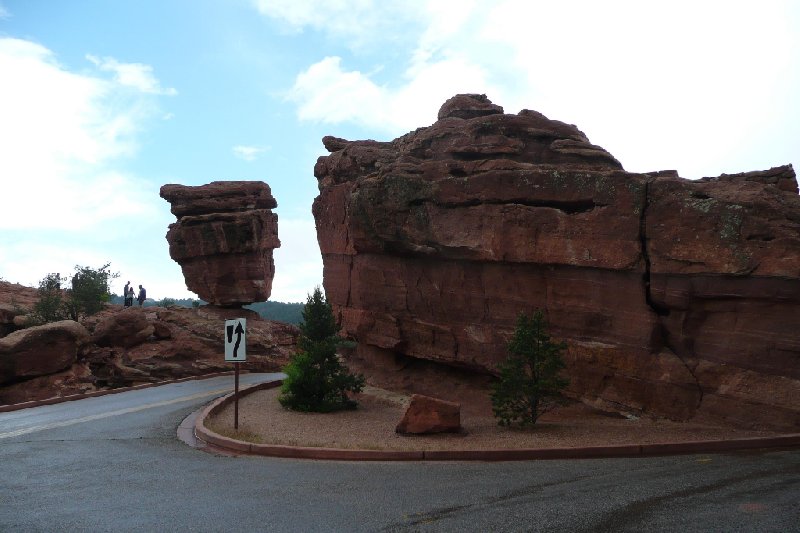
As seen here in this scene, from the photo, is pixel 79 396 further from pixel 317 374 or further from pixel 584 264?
pixel 584 264

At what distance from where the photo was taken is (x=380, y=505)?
7172 millimetres

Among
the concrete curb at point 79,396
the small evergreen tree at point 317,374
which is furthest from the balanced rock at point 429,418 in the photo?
the concrete curb at point 79,396

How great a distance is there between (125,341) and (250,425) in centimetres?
1694

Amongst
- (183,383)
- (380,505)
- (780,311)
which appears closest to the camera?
(380,505)

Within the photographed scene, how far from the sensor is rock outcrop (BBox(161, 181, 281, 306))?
34312 mm

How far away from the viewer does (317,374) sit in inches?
647

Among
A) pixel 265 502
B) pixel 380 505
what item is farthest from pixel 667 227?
pixel 265 502

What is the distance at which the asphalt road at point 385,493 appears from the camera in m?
6.42

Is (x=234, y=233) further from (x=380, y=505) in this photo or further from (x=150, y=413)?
(x=380, y=505)

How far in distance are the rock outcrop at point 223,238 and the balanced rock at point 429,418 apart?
24046 mm

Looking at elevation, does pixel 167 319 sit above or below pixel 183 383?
above

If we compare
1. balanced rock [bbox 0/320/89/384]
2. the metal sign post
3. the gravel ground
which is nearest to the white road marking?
the gravel ground

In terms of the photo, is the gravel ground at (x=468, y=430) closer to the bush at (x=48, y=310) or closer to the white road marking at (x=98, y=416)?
the white road marking at (x=98, y=416)

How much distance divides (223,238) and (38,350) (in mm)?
12103
